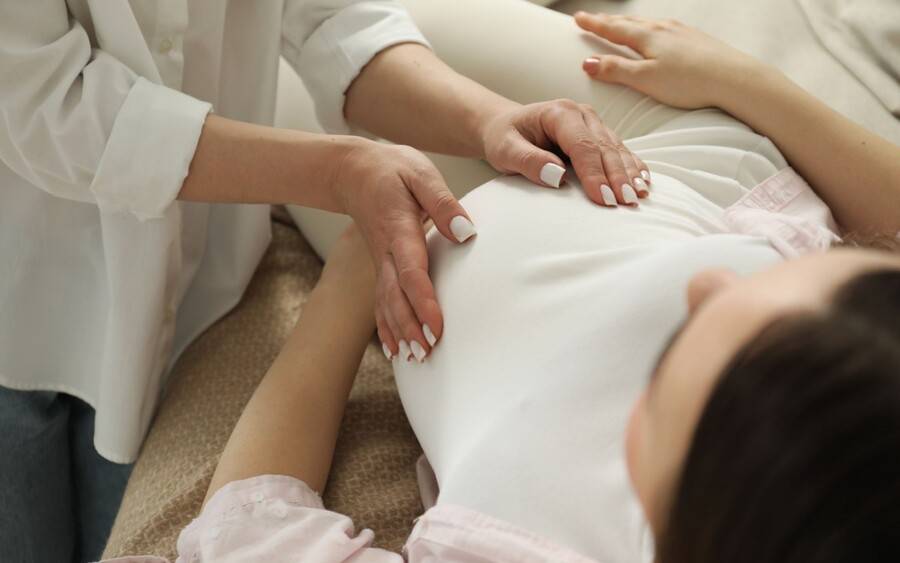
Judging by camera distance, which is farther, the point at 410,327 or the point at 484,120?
the point at 484,120

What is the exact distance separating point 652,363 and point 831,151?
0.39 m

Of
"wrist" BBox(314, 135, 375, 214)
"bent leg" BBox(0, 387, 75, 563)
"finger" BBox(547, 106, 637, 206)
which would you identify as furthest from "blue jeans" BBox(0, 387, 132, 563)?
"finger" BBox(547, 106, 637, 206)

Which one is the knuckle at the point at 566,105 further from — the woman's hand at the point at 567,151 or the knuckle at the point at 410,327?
the knuckle at the point at 410,327

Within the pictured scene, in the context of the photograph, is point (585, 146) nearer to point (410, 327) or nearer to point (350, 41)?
point (410, 327)

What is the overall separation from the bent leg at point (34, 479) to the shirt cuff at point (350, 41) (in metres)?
0.49

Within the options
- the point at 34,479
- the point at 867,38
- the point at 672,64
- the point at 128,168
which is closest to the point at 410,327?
the point at 128,168

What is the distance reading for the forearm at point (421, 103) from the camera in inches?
39.8

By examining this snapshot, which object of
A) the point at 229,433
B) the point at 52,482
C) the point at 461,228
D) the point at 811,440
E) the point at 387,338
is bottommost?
the point at 52,482

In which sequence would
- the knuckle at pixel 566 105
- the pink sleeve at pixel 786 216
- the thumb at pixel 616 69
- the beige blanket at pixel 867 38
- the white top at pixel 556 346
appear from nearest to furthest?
1. the white top at pixel 556 346
2. the pink sleeve at pixel 786 216
3. the knuckle at pixel 566 105
4. the thumb at pixel 616 69
5. the beige blanket at pixel 867 38

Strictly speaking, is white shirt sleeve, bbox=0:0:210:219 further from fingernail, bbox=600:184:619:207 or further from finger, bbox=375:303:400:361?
fingernail, bbox=600:184:619:207

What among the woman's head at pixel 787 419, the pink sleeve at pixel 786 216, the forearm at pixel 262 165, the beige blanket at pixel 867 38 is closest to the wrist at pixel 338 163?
the forearm at pixel 262 165

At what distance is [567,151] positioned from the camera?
0.86 m

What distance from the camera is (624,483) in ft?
2.13

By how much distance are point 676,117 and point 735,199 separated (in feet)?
0.48
